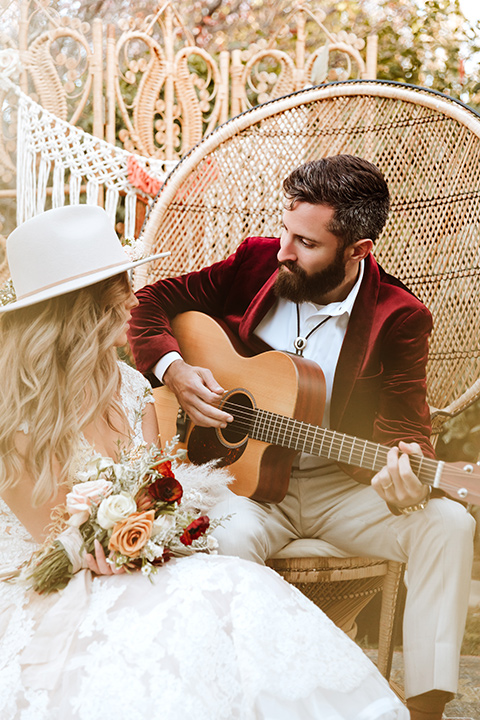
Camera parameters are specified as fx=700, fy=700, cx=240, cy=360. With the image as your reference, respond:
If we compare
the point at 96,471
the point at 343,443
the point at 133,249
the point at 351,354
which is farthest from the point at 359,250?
the point at 96,471

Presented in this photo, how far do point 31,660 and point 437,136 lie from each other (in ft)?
4.96

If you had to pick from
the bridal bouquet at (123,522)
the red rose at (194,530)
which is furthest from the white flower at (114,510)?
the red rose at (194,530)

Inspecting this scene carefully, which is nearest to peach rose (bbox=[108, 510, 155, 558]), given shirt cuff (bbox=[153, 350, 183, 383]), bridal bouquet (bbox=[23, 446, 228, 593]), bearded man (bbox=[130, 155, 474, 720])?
bridal bouquet (bbox=[23, 446, 228, 593])

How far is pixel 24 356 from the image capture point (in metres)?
1.42

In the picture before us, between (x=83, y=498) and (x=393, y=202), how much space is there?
43.7 inches

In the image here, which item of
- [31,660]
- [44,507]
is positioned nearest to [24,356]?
[44,507]

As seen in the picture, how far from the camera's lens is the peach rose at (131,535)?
123 cm

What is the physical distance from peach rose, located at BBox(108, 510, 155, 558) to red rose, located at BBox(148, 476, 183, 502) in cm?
5

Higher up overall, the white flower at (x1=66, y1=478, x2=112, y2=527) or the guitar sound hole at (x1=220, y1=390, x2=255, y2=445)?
the guitar sound hole at (x1=220, y1=390, x2=255, y2=445)

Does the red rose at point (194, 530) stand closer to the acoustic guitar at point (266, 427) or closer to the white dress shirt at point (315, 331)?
the acoustic guitar at point (266, 427)

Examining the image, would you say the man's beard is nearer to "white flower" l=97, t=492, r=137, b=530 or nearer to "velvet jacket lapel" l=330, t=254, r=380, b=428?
"velvet jacket lapel" l=330, t=254, r=380, b=428

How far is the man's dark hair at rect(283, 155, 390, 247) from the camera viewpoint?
155cm

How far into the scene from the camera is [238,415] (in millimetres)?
1611

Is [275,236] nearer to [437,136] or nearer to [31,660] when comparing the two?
[437,136]
